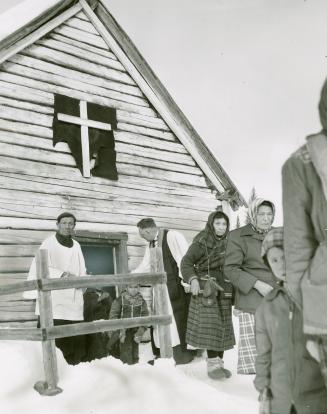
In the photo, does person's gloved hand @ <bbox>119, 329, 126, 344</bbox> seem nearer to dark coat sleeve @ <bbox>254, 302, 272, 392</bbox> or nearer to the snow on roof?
dark coat sleeve @ <bbox>254, 302, 272, 392</bbox>

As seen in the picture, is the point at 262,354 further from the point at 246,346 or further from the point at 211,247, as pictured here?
the point at 211,247

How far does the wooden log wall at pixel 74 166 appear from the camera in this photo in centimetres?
704

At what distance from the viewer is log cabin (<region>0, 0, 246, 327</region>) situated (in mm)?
7133

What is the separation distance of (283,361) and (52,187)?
18.6 feet

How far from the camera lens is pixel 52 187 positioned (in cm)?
745

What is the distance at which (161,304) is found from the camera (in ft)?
18.5

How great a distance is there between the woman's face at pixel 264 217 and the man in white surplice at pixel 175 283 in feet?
6.81

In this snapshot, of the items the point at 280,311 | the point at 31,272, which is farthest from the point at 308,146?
the point at 31,272

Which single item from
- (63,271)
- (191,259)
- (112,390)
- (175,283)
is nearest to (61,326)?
(112,390)

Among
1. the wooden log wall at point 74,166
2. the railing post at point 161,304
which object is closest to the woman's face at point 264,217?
the railing post at point 161,304

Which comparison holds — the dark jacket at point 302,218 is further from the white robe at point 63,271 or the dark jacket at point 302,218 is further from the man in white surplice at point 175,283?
the man in white surplice at point 175,283

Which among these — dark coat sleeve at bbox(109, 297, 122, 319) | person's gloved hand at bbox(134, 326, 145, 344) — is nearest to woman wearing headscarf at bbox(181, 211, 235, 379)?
person's gloved hand at bbox(134, 326, 145, 344)

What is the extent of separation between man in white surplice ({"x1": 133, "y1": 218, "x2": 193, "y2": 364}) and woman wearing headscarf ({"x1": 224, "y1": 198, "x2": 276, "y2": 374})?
6.35ft

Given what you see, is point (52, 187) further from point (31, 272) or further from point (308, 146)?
point (308, 146)
